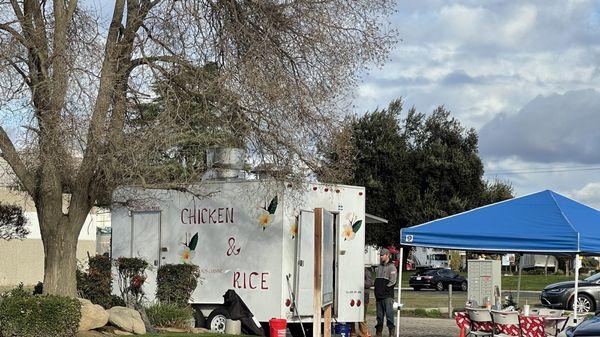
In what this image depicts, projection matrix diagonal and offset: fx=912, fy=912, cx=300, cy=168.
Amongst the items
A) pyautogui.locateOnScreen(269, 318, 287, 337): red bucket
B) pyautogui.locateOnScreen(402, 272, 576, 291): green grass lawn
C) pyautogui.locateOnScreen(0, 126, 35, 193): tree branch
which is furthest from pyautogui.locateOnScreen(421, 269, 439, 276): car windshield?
pyautogui.locateOnScreen(0, 126, 35, 193): tree branch

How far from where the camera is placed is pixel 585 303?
2991 cm

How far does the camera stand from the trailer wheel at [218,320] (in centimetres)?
1617

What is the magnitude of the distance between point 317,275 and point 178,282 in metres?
2.67

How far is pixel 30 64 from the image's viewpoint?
14422 millimetres

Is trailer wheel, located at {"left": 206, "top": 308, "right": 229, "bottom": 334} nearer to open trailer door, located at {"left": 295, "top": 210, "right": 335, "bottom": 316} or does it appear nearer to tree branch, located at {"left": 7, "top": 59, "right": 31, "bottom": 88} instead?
open trailer door, located at {"left": 295, "top": 210, "right": 335, "bottom": 316}

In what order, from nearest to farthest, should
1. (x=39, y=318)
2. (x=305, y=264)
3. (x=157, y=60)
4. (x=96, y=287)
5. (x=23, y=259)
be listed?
(x=39, y=318)
(x=157, y=60)
(x=305, y=264)
(x=96, y=287)
(x=23, y=259)

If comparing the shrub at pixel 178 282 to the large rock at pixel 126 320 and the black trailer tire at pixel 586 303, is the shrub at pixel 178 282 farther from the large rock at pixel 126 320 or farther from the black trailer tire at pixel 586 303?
the black trailer tire at pixel 586 303

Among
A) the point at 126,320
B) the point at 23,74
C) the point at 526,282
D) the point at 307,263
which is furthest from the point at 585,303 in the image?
the point at 526,282

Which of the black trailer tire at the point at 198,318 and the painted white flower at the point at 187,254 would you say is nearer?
the black trailer tire at the point at 198,318

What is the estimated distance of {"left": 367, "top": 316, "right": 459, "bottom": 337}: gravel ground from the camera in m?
20.1

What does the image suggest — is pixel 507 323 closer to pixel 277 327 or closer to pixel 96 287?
pixel 277 327

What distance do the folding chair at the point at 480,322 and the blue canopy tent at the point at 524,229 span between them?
1.08 metres

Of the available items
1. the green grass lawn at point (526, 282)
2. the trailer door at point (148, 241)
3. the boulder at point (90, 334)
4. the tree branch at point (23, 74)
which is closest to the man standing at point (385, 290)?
the trailer door at point (148, 241)

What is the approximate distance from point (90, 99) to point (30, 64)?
122 centimetres
